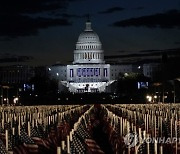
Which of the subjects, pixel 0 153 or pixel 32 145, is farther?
pixel 32 145

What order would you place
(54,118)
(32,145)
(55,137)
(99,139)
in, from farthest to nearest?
(54,118) → (99,139) → (55,137) → (32,145)

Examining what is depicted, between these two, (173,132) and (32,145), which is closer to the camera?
(32,145)

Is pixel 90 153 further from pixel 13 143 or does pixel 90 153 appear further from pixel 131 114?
pixel 131 114

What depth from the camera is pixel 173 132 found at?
18547mm

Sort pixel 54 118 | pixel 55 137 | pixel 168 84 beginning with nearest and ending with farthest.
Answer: pixel 55 137
pixel 54 118
pixel 168 84

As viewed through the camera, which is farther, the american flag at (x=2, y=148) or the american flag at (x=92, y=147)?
the american flag at (x=92, y=147)

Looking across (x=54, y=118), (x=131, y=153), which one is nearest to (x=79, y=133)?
(x=131, y=153)

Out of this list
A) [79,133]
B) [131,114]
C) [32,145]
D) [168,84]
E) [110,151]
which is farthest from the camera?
[168,84]

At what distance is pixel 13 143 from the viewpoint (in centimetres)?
1590

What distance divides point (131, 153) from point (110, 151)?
14.9 ft

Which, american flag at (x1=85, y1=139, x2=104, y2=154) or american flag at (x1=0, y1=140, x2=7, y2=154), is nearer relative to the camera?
american flag at (x1=0, y1=140, x2=7, y2=154)

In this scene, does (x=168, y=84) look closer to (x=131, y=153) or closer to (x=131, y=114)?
(x=131, y=114)

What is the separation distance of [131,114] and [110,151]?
1268 centimetres

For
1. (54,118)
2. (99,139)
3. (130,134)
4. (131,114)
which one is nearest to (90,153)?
(130,134)
